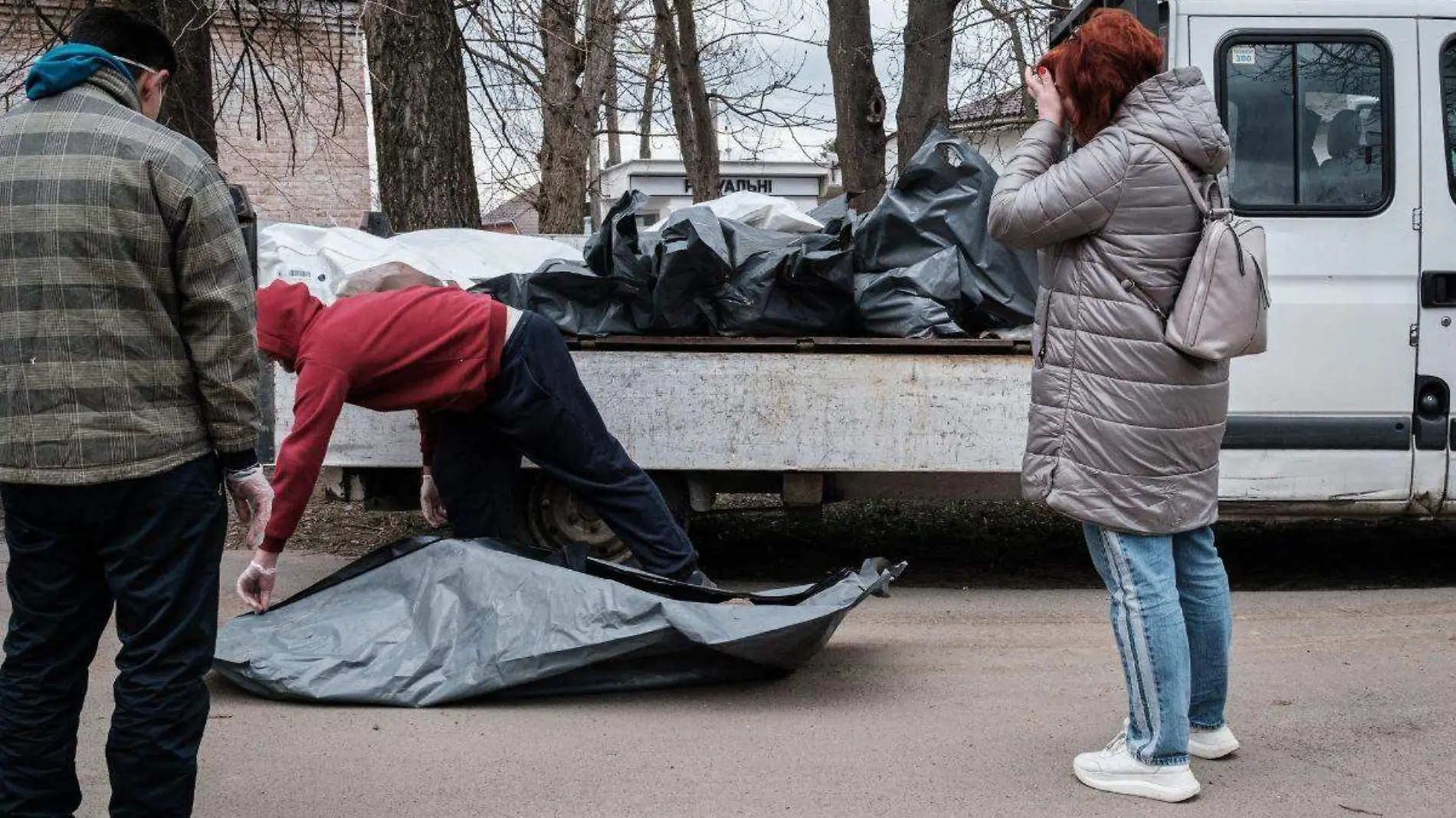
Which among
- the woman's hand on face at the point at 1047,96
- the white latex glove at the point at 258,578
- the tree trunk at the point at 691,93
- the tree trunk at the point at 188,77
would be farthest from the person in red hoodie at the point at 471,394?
the tree trunk at the point at 691,93

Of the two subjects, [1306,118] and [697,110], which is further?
[697,110]

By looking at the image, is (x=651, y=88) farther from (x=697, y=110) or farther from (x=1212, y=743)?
(x=1212, y=743)

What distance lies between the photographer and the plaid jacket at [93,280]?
2.89 meters

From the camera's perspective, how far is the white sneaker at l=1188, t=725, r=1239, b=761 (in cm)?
383

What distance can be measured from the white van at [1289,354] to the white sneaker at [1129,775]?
83.5 inches

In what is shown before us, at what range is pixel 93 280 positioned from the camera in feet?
9.52

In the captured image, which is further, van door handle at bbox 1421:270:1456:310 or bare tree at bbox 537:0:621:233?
bare tree at bbox 537:0:621:233

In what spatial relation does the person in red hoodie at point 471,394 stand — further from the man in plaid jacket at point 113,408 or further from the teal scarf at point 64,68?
the teal scarf at point 64,68

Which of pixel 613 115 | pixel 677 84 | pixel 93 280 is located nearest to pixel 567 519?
pixel 93 280

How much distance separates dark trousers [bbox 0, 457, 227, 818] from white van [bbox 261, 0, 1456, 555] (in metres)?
2.85

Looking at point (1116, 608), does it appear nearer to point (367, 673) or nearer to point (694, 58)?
point (367, 673)

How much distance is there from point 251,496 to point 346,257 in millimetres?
2936

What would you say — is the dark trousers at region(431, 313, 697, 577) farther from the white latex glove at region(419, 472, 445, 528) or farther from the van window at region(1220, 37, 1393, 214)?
the van window at region(1220, 37, 1393, 214)

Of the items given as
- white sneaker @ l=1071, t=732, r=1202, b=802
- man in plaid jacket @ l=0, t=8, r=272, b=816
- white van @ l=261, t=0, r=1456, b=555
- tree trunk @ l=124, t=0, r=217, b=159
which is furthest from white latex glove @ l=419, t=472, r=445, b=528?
tree trunk @ l=124, t=0, r=217, b=159
